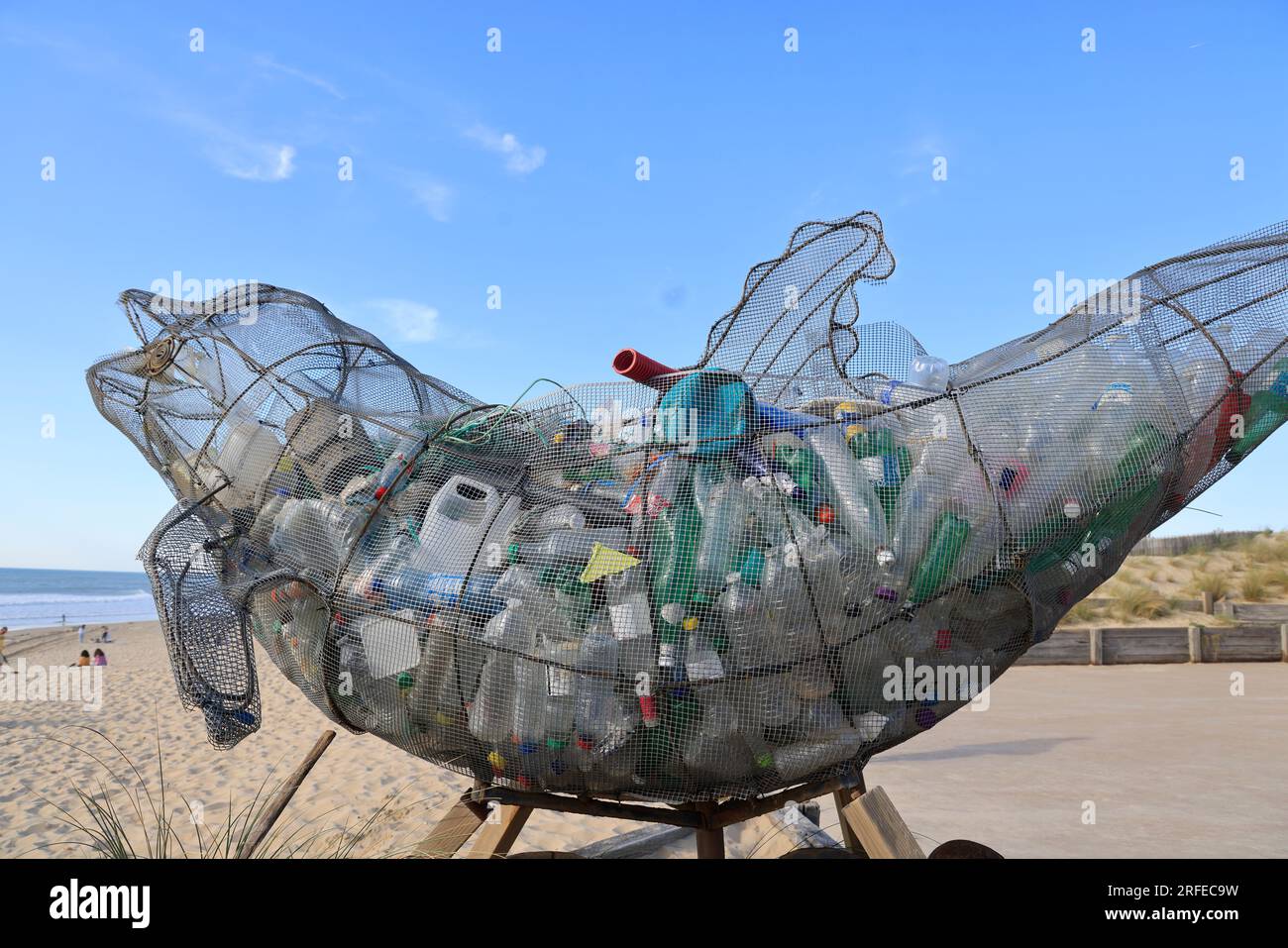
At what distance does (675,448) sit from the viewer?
2938 mm

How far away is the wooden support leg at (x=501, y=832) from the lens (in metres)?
3.44

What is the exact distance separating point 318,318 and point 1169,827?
570cm

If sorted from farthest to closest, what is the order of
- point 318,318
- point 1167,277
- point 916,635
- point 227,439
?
point 318,318 → point 227,439 → point 1167,277 → point 916,635

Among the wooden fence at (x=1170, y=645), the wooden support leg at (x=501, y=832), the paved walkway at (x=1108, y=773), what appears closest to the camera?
the wooden support leg at (x=501, y=832)

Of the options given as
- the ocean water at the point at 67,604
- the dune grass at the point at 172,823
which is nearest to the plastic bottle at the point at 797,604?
the dune grass at the point at 172,823

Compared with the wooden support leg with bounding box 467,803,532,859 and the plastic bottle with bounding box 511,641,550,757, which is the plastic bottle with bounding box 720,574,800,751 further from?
the wooden support leg with bounding box 467,803,532,859

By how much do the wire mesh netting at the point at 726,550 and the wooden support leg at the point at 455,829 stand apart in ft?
0.78

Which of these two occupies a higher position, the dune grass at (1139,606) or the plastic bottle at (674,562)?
the plastic bottle at (674,562)

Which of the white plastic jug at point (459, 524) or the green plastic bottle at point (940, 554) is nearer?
the green plastic bottle at point (940, 554)

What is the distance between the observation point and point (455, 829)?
3387 mm

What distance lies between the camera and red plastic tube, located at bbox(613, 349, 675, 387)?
3061mm

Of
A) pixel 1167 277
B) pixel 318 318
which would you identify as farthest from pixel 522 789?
pixel 1167 277

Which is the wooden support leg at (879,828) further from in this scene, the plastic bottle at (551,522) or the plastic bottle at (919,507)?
the plastic bottle at (551,522)
